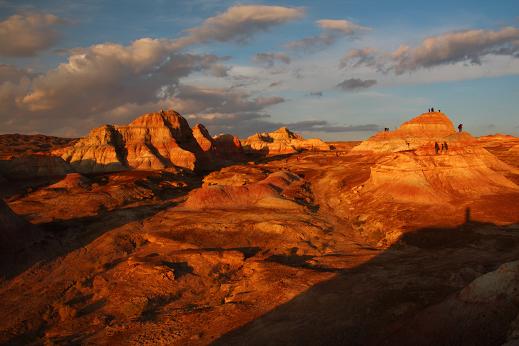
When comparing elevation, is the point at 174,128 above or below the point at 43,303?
above

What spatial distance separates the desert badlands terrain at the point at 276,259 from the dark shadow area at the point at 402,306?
0.07 meters

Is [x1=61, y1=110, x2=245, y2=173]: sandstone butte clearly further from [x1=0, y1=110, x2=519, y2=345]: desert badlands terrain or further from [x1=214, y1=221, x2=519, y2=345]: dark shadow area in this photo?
[x1=214, y1=221, x2=519, y2=345]: dark shadow area

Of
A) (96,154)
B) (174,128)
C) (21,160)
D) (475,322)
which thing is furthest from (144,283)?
(174,128)

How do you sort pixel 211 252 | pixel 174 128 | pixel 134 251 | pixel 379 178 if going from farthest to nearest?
1. pixel 174 128
2. pixel 379 178
3. pixel 134 251
4. pixel 211 252

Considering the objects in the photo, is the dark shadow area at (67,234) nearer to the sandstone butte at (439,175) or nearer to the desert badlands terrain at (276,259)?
the desert badlands terrain at (276,259)

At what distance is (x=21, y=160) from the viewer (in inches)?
2346

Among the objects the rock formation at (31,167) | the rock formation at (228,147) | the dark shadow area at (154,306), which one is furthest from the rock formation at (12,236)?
the rock formation at (228,147)

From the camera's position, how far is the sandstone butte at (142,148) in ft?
233

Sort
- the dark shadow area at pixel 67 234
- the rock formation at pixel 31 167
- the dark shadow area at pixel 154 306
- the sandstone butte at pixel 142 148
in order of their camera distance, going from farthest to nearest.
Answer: the sandstone butte at pixel 142 148 < the rock formation at pixel 31 167 < the dark shadow area at pixel 67 234 < the dark shadow area at pixel 154 306

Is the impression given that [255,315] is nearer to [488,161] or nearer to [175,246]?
[175,246]

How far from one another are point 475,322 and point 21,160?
64.0 metres

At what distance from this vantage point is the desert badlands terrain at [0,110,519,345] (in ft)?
49.3

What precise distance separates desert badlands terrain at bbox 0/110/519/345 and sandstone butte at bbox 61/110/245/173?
18629 millimetres

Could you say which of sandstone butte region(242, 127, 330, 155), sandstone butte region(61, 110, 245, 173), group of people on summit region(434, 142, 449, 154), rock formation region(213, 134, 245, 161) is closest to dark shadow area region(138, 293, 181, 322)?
group of people on summit region(434, 142, 449, 154)
